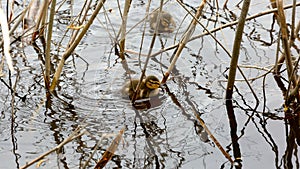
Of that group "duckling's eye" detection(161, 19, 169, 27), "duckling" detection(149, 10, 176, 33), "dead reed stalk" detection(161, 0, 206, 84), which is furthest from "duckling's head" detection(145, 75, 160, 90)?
"duckling's eye" detection(161, 19, 169, 27)

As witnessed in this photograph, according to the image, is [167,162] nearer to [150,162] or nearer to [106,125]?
[150,162]

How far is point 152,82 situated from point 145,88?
53 mm

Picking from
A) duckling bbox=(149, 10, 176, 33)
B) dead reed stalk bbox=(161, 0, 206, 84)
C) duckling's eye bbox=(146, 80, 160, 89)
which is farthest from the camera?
duckling bbox=(149, 10, 176, 33)

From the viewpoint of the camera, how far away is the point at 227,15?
14.4ft

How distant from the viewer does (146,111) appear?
3193 millimetres

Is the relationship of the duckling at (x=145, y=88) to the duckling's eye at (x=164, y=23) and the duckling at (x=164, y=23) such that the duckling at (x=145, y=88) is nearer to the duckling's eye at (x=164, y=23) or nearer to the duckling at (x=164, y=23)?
the duckling at (x=164, y=23)

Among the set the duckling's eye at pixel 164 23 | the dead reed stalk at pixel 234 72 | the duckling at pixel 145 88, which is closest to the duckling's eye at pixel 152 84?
the duckling at pixel 145 88

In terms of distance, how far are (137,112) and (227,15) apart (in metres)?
1.55

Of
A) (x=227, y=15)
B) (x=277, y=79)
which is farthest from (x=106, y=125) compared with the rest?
(x=227, y=15)

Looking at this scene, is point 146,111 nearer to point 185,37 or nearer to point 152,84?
point 152,84

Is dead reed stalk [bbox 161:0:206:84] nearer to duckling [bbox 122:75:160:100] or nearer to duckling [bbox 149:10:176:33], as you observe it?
duckling [bbox 122:75:160:100]

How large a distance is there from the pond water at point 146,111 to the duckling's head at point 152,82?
0.08 meters

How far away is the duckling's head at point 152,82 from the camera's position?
10.8ft

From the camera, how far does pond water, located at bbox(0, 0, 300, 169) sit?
2.71m
